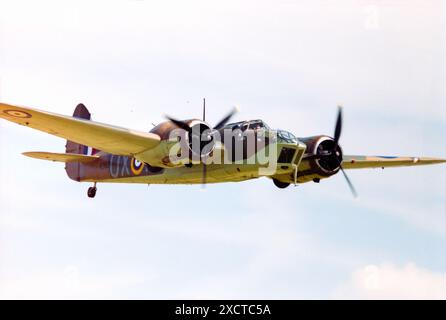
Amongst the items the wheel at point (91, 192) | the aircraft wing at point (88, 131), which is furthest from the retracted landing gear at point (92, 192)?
the aircraft wing at point (88, 131)

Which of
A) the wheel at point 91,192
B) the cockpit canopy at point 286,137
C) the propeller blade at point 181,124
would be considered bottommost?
the wheel at point 91,192

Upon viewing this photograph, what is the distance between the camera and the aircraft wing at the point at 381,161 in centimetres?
2475

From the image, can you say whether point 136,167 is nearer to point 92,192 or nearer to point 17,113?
point 92,192

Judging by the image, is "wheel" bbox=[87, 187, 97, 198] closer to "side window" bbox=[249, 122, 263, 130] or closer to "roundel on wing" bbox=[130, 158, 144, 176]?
"roundel on wing" bbox=[130, 158, 144, 176]

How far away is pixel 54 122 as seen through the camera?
1917cm

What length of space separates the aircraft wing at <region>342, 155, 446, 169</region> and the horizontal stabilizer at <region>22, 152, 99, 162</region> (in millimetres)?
9154

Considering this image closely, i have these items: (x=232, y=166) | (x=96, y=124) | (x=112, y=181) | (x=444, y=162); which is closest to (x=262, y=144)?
(x=232, y=166)

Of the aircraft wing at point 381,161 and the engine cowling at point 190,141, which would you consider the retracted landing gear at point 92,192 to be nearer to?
the engine cowling at point 190,141

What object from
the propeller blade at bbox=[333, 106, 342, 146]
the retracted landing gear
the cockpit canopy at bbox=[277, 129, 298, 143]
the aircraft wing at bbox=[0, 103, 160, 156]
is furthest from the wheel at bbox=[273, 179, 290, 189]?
the retracted landing gear

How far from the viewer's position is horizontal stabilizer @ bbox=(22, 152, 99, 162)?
77.4 feet

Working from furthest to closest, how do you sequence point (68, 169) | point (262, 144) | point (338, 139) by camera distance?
point (68, 169) < point (338, 139) < point (262, 144)

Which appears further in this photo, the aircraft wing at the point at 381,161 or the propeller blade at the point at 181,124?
the aircraft wing at the point at 381,161

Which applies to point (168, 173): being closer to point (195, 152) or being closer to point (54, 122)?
point (195, 152)

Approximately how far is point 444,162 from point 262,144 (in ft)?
32.3
